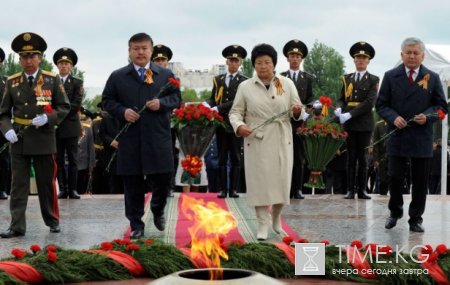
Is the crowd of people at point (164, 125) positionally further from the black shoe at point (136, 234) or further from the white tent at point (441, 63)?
the white tent at point (441, 63)

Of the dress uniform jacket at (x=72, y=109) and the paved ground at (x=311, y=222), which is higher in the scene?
the dress uniform jacket at (x=72, y=109)

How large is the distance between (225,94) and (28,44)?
4.38 meters

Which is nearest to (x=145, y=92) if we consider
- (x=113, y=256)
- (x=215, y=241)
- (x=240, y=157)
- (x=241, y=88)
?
(x=241, y=88)

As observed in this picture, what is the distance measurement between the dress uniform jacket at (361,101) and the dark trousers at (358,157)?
5.7 inches

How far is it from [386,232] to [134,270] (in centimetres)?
376

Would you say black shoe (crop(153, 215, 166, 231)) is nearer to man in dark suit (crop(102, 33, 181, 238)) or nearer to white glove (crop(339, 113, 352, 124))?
man in dark suit (crop(102, 33, 181, 238))

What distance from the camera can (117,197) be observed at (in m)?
14.3

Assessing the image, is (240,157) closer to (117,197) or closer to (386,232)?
(117,197)

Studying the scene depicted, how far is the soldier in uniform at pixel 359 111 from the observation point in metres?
13.6

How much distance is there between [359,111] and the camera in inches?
533

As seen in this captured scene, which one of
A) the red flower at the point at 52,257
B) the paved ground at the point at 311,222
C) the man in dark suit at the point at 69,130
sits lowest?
the paved ground at the point at 311,222

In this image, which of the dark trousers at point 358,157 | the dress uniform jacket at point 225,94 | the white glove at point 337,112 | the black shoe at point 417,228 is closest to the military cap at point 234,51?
the dress uniform jacket at point 225,94

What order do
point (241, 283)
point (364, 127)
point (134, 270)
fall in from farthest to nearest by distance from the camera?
point (364, 127)
point (134, 270)
point (241, 283)

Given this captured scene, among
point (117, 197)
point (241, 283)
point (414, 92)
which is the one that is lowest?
point (117, 197)
